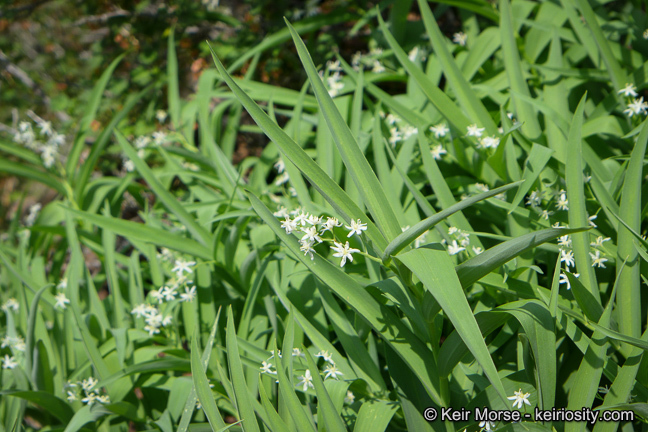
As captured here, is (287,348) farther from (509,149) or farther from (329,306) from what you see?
(509,149)

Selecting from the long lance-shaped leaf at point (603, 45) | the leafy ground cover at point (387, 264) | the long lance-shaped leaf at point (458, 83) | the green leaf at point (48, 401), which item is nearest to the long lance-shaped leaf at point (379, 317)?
the leafy ground cover at point (387, 264)

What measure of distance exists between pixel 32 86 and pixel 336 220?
2306mm

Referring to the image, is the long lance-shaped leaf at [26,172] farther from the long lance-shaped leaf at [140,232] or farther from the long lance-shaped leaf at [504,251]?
the long lance-shaped leaf at [504,251]

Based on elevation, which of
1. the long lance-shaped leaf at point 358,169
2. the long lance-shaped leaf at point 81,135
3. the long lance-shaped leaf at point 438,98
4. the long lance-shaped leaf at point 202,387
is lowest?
the long lance-shaped leaf at point 202,387

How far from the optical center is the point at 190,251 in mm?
1207

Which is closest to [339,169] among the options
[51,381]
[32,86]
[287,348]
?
[287,348]

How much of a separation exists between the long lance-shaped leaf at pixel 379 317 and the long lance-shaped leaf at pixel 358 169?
13 centimetres

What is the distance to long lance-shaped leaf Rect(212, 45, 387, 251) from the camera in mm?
722

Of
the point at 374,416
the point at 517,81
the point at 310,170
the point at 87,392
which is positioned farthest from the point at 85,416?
the point at 517,81

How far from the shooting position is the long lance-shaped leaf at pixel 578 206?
0.85 m

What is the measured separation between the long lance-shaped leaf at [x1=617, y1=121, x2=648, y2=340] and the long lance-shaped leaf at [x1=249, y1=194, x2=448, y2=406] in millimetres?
365

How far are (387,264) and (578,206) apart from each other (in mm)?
423

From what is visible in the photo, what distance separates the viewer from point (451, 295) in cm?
63

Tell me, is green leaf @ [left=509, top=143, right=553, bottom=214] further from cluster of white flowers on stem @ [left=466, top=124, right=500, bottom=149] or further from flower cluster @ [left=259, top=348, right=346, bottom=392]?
flower cluster @ [left=259, top=348, right=346, bottom=392]
